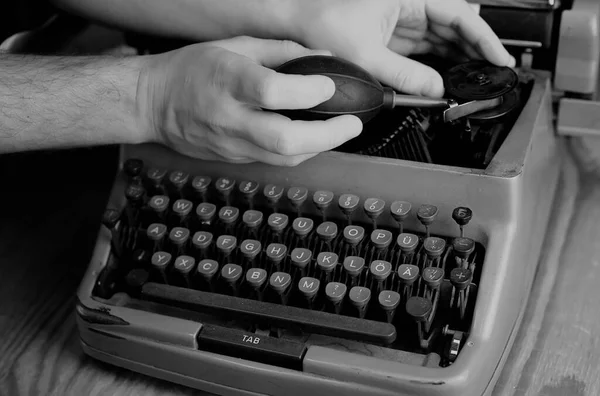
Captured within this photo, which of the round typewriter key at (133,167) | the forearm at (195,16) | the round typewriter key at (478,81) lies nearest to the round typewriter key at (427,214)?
the round typewriter key at (478,81)

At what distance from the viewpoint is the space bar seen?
115 centimetres

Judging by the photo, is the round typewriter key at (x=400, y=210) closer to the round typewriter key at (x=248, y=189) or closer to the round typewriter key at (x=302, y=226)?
the round typewriter key at (x=302, y=226)

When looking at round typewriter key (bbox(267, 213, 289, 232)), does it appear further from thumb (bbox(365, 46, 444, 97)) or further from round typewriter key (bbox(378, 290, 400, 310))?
thumb (bbox(365, 46, 444, 97))

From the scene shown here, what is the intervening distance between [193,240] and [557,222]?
741 mm

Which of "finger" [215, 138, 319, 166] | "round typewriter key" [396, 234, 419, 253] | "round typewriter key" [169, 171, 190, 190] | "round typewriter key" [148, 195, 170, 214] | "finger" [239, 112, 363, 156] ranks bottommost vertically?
"round typewriter key" [148, 195, 170, 214]

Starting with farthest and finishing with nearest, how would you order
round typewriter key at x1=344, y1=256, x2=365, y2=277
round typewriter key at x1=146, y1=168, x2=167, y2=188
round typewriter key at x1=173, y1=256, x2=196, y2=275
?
round typewriter key at x1=146, y1=168, x2=167, y2=188
round typewriter key at x1=173, y1=256, x2=196, y2=275
round typewriter key at x1=344, y1=256, x2=365, y2=277

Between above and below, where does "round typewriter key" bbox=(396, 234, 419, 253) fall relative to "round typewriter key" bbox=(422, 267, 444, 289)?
above

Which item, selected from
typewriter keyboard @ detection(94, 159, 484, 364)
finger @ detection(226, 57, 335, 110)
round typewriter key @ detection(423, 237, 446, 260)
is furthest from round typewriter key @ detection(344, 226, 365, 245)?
finger @ detection(226, 57, 335, 110)

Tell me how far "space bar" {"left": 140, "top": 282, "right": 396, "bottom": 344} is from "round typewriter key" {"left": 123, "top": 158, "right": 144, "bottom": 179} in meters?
0.23

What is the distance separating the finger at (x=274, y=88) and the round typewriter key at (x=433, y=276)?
315 mm


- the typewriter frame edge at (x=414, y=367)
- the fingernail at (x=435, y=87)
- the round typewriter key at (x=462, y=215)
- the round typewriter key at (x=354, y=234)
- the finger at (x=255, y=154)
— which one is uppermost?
the fingernail at (x=435, y=87)

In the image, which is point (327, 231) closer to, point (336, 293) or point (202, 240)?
point (336, 293)

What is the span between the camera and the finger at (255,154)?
4.09 feet

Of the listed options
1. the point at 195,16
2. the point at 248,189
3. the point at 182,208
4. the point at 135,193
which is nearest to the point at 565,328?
the point at 248,189
